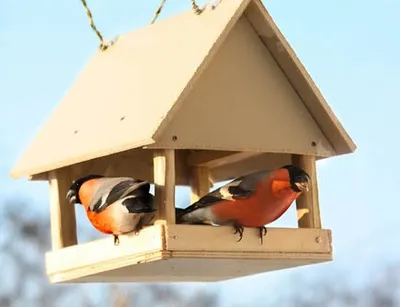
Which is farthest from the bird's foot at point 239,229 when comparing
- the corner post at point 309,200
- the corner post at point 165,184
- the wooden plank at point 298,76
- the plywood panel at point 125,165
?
the plywood panel at point 125,165

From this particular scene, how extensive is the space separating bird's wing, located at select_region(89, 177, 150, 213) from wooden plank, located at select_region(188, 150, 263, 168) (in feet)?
1.37

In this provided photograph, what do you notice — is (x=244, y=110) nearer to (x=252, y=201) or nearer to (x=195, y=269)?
(x=252, y=201)

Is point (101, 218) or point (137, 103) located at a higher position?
point (137, 103)

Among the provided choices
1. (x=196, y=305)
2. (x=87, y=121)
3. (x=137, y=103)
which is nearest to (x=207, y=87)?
(x=137, y=103)

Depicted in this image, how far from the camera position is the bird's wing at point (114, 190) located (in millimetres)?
2791

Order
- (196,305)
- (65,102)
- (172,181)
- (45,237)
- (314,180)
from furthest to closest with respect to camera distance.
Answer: (45,237), (196,305), (65,102), (314,180), (172,181)

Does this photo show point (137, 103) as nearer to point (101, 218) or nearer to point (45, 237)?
point (101, 218)

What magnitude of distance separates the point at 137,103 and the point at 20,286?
4809 mm

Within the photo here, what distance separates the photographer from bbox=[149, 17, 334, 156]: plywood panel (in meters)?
2.79

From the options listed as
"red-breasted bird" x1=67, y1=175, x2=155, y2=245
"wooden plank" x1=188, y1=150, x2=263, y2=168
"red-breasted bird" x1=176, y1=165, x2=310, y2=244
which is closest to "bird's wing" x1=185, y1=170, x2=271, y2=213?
"red-breasted bird" x1=176, y1=165, x2=310, y2=244

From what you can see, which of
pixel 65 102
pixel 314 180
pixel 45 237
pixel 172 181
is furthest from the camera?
pixel 45 237

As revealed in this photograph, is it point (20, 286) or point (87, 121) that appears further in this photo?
point (20, 286)

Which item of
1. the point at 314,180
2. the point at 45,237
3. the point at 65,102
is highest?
the point at 45,237

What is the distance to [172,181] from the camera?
2773mm
